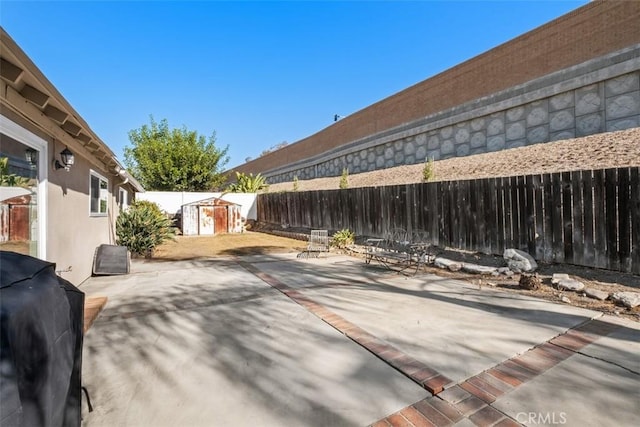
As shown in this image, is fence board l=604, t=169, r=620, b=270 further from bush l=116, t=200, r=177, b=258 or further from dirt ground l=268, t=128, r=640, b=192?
bush l=116, t=200, r=177, b=258

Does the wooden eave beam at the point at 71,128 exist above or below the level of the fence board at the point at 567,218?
above

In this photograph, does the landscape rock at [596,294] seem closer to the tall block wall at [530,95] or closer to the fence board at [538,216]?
the fence board at [538,216]

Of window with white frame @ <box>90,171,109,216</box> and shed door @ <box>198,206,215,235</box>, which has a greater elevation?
window with white frame @ <box>90,171,109,216</box>

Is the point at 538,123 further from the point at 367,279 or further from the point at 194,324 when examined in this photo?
the point at 194,324

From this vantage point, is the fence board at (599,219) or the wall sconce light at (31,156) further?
the fence board at (599,219)

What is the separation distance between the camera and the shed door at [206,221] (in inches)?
678

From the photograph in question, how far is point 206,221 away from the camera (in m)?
17.3

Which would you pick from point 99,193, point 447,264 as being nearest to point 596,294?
point 447,264

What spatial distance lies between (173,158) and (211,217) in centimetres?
871

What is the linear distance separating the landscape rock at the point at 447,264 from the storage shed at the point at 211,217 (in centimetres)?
1345

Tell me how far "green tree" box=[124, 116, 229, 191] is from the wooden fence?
713 inches

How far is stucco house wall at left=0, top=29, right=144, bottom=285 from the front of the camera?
2.93 m

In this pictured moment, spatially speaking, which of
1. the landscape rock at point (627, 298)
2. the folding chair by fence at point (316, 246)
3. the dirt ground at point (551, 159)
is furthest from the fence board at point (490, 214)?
the folding chair by fence at point (316, 246)

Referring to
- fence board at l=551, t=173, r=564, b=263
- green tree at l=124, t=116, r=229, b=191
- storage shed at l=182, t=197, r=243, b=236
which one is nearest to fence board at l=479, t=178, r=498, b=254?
fence board at l=551, t=173, r=564, b=263
